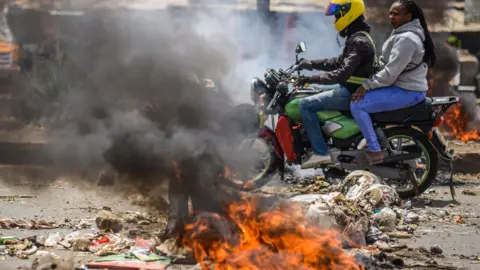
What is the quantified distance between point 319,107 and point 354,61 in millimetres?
656

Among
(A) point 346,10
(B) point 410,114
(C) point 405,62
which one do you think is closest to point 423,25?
(C) point 405,62

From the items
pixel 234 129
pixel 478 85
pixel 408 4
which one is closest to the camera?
pixel 234 129

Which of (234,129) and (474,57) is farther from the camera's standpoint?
(474,57)

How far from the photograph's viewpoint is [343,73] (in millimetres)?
8352

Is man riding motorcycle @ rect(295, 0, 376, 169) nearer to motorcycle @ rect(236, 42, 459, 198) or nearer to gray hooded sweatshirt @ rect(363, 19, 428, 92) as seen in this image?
motorcycle @ rect(236, 42, 459, 198)

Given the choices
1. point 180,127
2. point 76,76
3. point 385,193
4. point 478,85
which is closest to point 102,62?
point 76,76

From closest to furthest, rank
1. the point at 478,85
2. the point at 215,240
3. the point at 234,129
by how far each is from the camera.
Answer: the point at 215,240, the point at 234,129, the point at 478,85

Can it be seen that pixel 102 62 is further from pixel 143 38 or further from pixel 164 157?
pixel 164 157

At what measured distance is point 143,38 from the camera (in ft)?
20.7

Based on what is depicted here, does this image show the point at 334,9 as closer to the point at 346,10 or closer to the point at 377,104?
the point at 346,10

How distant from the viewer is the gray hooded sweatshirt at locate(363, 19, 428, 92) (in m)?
8.18

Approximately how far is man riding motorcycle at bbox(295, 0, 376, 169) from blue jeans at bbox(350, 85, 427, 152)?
0.20m

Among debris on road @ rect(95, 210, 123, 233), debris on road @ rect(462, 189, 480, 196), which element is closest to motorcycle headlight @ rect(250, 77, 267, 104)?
debris on road @ rect(462, 189, 480, 196)

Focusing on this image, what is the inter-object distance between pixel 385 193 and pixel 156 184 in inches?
101
